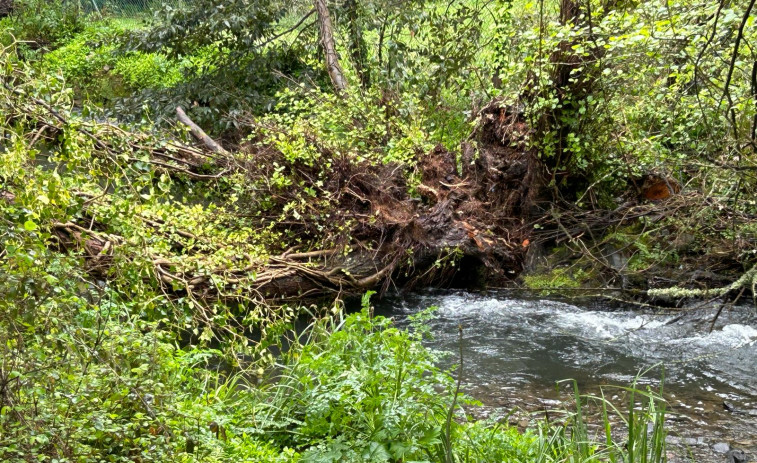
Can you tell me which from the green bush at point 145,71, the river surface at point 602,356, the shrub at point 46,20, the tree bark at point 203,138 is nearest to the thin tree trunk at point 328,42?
the tree bark at point 203,138

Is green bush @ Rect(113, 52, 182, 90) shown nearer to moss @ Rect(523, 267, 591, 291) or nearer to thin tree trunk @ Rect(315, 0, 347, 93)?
thin tree trunk @ Rect(315, 0, 347, 93)

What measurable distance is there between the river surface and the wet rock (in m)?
0.06

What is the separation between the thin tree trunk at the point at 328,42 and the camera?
10.9 m

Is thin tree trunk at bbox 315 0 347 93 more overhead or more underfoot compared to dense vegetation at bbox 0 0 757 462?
more overhead

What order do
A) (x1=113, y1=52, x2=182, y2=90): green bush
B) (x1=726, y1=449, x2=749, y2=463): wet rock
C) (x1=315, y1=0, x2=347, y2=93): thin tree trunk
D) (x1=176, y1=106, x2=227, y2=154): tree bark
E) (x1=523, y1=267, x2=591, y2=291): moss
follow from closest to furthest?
(x1=726, y1=449, x2=749, y2=463): wet rock, (x1=523, y1=267, x2=591, y2=291): moss, (x1=176, y1=106, x2=227, y2=154): tree bark, (x1=315, y1=0, x2=347, y2=93): thin tree trunk, (x1=113, y1=52, x2=182, y2=90): green bush

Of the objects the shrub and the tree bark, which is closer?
the tree bark

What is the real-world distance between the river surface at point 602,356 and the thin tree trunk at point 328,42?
13.7 ft

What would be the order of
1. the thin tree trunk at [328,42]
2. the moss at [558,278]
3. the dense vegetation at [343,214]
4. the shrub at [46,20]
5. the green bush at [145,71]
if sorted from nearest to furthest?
the dense vegetation at [343,214], the moss at [558,278], the thin tree trunk at [328,42], the green bush at [145,71], the shrub at [46,20]

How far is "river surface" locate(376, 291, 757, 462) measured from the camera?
207 inches

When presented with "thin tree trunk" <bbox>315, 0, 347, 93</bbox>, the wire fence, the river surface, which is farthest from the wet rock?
the wire fence

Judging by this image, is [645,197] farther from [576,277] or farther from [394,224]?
[394,224]

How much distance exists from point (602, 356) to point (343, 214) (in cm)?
312

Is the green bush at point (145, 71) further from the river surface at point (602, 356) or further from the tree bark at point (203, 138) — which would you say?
the river surface at point (602, 356)

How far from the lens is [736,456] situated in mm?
4562
